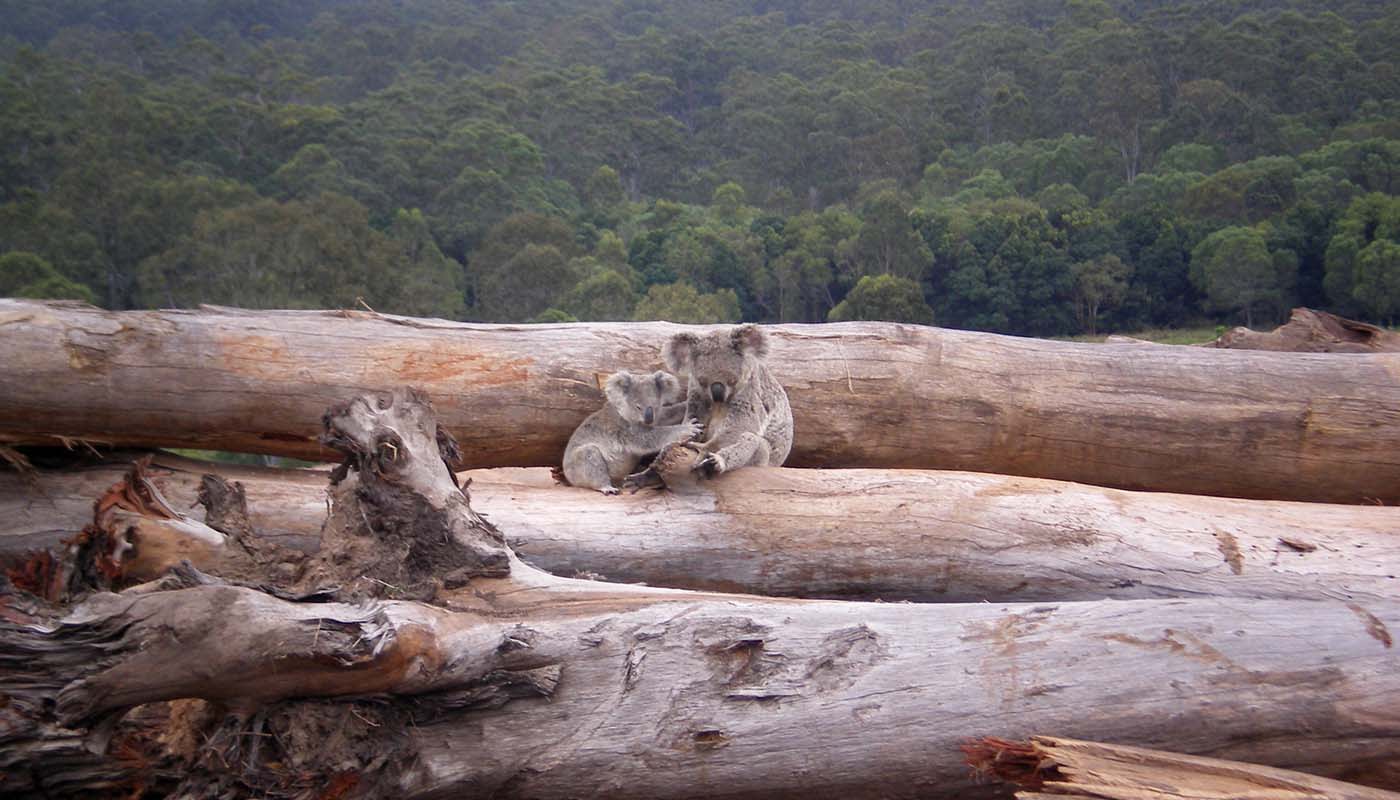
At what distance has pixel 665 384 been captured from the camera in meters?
5.32

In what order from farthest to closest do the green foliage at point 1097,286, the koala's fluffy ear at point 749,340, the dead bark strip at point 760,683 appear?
the green foliage at point 1097,286
the koala's fluffy ear at point 749,340
the dead bark strip at point 760,683

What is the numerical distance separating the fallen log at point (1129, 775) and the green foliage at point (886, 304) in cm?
429

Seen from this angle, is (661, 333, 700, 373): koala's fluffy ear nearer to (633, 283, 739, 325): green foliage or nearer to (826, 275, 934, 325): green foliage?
(826, 275, 934, 325): green foliage

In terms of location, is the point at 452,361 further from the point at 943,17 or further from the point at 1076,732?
the point at 943,17

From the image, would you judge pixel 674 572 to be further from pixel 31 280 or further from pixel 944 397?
pixel 31 280

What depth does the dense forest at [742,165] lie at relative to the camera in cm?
774

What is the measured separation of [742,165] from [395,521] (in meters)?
7.97

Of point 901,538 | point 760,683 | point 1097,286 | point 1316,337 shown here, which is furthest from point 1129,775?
point 1097,286

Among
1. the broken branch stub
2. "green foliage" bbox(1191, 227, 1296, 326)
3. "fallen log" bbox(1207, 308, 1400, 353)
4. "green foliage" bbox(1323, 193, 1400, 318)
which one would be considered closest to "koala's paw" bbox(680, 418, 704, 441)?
the broken branch stub

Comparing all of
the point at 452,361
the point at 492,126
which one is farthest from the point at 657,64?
the point at 452,361

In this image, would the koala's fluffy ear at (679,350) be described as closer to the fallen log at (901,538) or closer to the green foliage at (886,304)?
the fallen log at (901,538)

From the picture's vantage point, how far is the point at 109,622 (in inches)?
105

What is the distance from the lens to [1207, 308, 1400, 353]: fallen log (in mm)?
6074

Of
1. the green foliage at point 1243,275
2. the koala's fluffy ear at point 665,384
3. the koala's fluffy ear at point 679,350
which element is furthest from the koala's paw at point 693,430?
the green foliage at point 1243,275
